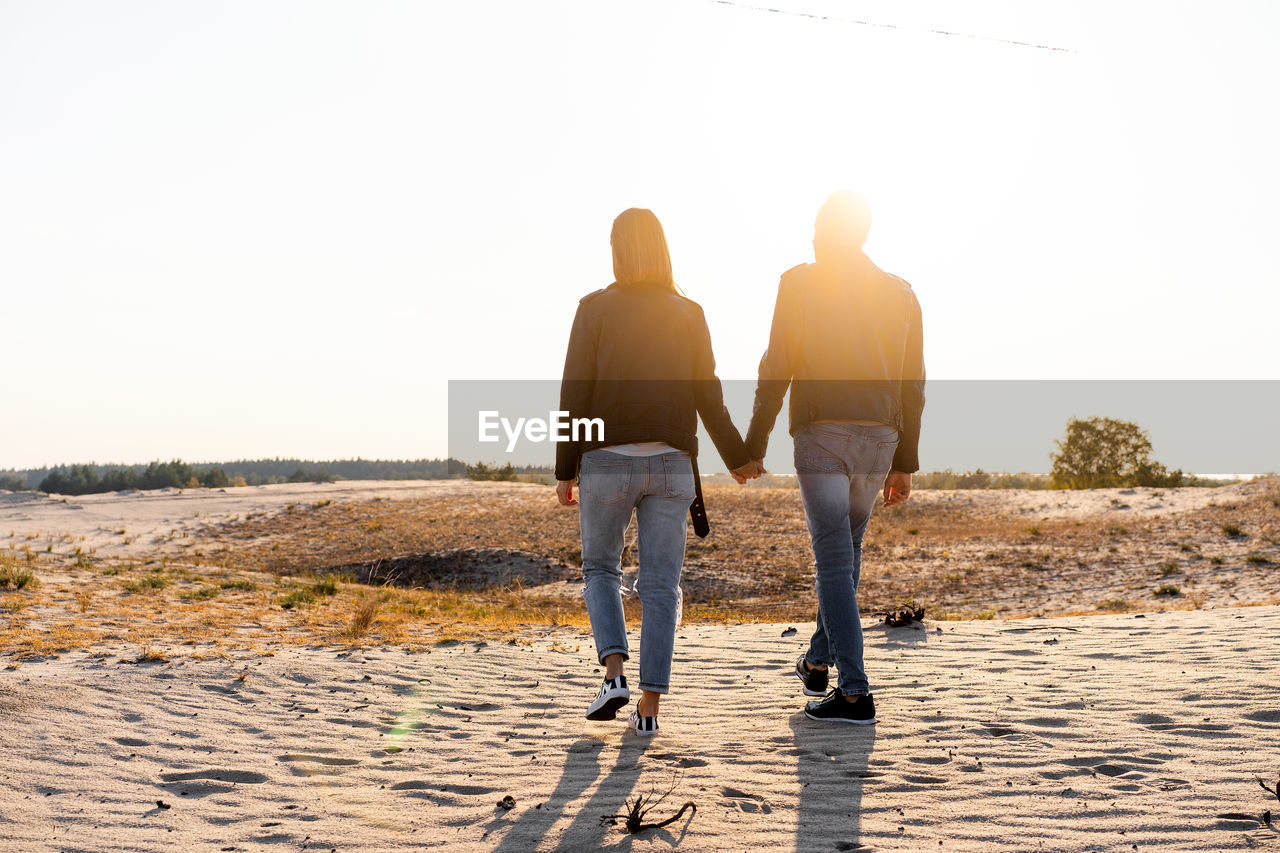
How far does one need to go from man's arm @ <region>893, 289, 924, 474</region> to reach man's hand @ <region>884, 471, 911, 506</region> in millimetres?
36

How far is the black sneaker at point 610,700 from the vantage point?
4.25 m

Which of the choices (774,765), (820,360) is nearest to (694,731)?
(774,765)

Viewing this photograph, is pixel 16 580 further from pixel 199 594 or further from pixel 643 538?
pixel 643 538

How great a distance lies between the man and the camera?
4.38 m

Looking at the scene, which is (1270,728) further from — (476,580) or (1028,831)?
(476,580)

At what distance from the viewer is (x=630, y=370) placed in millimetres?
4316

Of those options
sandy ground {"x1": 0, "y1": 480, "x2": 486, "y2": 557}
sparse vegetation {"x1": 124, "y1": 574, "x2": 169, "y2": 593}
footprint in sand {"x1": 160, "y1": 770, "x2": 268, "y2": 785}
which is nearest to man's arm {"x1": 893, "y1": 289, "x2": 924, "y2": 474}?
footprint in sand {"x1": 160, "y1": 770, "x2": 268, "y2": 785}

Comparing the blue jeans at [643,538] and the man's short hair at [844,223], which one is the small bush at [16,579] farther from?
the man's short hair at [844,223]

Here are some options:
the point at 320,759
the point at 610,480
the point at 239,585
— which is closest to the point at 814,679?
the point at 610,480

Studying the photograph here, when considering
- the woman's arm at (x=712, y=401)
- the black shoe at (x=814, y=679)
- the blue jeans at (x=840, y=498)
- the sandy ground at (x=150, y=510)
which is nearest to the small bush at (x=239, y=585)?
the sandy ground at (x=150, y=510)

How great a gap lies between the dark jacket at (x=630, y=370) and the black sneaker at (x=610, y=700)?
1004 millimetres

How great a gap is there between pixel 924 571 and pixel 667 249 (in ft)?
50.0

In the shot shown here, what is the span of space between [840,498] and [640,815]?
5.97 ft

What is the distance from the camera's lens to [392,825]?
348 centimetres
